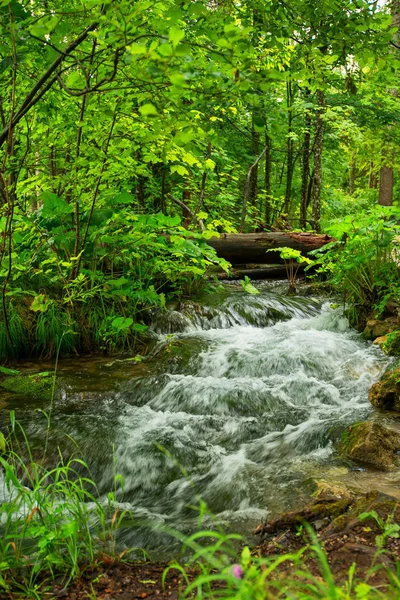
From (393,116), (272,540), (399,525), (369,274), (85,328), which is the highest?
(393,116)

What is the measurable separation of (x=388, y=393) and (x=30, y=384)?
355cm

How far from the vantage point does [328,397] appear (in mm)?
4590

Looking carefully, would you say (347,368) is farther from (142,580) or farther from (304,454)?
(142,580)

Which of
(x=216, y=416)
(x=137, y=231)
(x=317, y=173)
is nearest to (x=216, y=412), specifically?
(x=216, y=416)

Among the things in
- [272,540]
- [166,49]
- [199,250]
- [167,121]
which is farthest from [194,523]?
[199,250]

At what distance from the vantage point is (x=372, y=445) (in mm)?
3213

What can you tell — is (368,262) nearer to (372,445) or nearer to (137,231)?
(137,231)

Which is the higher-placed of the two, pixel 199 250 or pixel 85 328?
pixel 199 250

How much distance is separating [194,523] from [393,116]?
10.2m

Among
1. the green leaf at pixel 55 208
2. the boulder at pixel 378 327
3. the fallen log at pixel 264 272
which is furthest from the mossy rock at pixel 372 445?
the fallen log at pixel 264 272

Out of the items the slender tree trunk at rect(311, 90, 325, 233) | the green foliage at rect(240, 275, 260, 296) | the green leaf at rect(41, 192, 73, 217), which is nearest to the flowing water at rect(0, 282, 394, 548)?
the green foliage at rect(240, 275, 260, 296)

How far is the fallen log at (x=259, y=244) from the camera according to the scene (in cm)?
880

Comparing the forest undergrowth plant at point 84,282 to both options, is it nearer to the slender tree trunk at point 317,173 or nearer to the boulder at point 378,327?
the boulder at point 378,327

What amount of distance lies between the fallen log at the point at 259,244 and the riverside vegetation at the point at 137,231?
2.11ft
